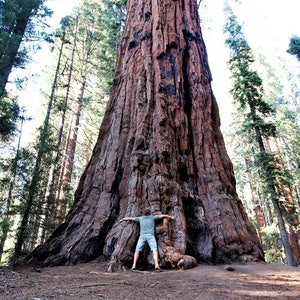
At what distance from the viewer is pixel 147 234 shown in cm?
548

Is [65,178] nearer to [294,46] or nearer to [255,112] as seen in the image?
[255,112]

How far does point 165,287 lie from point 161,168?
11.1 ft

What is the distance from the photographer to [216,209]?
6.80 metres

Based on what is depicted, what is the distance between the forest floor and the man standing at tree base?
1.64 ft

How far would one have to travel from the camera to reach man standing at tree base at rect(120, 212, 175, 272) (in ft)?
17.1

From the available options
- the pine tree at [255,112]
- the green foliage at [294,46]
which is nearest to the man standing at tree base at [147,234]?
the pine tree at [255,112]

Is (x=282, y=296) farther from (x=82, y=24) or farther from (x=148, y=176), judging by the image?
(x=82, y=24)

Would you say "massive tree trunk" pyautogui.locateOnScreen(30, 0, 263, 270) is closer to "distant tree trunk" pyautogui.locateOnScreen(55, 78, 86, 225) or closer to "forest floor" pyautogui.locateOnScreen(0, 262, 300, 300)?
"forest floor" pyautogui.locateOnScreen(0, 262, 300, 300)

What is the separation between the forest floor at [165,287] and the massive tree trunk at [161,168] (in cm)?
101

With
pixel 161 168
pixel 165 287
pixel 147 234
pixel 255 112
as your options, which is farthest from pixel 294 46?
pixel 165 287

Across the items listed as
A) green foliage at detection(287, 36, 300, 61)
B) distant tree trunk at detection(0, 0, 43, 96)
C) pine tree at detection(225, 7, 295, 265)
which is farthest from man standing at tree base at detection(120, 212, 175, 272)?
green foliage at detection(287, 36, 300, 61)

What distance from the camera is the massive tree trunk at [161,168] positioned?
6156mm

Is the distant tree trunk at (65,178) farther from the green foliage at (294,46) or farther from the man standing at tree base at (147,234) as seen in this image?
the green foliage at (294,46)

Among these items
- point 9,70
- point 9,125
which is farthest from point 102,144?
point 9,70
